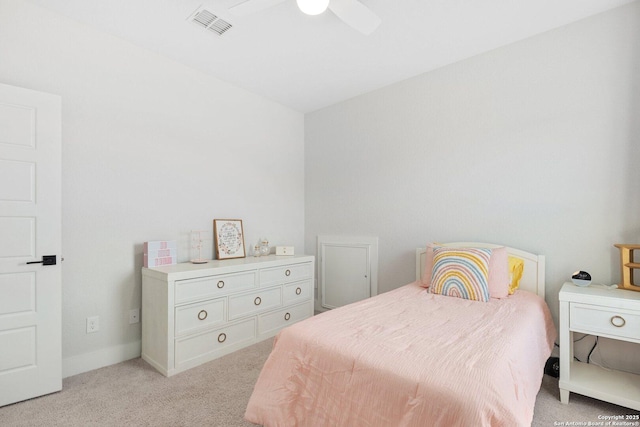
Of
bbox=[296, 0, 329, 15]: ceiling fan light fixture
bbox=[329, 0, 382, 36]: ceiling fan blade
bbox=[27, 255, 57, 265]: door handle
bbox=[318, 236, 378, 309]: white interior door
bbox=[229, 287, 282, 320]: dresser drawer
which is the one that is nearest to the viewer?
bbox=[296, 0, 329, 15]: ceiling fan light fixture

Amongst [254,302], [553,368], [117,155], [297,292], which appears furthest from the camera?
[297,292]

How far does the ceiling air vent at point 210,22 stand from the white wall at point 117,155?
691 mm

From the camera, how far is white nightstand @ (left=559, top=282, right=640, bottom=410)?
5.71ft

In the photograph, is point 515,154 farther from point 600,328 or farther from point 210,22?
point 210,22

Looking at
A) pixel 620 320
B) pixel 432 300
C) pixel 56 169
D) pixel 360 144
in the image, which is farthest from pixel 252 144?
pixel 620 320

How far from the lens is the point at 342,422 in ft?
4.13

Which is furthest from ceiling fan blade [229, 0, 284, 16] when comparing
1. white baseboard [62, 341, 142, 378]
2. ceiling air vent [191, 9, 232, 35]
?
white baseboard [62, 341, 142, 378]

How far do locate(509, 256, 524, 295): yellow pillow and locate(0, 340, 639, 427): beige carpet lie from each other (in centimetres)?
65

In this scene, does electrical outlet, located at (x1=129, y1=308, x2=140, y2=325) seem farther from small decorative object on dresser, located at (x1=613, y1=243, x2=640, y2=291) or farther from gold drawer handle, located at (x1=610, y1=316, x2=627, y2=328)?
small decorative object on dresser, located at (x1=613, y1=243, x2=640, y2=291)

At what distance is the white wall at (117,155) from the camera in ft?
7.32

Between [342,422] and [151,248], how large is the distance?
1.99m

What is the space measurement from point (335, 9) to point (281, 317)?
2591 millimetres

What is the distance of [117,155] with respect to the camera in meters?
2.51

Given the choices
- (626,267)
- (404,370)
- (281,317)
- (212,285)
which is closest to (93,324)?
(212,285)
